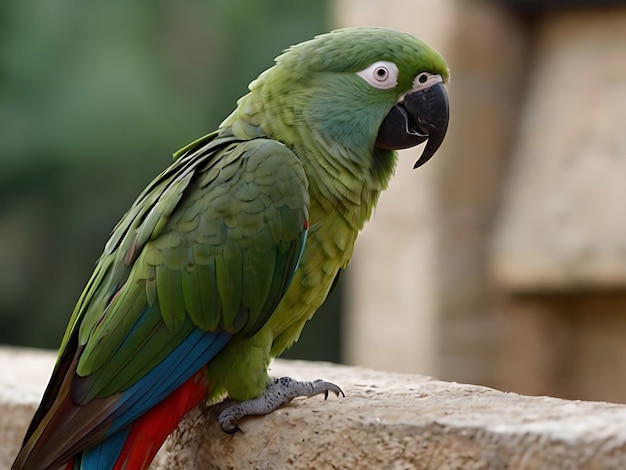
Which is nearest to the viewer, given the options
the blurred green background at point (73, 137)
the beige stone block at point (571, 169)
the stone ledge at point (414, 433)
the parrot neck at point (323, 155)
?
the stone ledge at point (414, 433)

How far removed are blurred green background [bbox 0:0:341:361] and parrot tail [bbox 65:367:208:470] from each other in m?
4.62

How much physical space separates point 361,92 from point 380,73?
0.14 feet

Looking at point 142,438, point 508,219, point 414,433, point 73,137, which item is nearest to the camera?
point 414,433

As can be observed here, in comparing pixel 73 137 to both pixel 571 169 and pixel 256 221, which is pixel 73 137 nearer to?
pixel 571 169

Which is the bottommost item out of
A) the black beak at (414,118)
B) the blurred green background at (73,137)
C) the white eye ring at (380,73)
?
the blurred green background at (73,137)

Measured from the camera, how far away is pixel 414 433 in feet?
3.99

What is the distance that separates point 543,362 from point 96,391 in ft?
8.41

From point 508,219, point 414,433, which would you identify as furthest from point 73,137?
point 414,433

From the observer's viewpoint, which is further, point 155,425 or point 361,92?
point 361,92

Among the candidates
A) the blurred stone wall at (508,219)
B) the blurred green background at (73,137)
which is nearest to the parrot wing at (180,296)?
the blurred stone wall at (508,219)

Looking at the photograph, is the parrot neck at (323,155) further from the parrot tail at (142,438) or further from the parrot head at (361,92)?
the parrot tail at (142,438)

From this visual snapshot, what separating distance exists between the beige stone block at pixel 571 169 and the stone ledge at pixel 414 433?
5.79ft

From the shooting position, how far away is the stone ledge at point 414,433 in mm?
1121

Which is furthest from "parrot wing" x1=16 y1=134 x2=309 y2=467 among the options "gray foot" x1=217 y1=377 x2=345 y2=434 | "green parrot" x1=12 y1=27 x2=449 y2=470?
"gray foot" x1=217 y1=377 x2=345 y2=434
